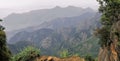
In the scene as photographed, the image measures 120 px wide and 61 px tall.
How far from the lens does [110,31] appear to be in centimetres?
8494

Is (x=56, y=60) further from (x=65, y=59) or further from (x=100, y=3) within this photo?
(x=100, y=3)

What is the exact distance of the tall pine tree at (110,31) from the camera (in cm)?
7762

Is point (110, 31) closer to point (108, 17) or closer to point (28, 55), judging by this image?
point (108, 17)

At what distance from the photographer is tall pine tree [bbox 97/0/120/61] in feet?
255

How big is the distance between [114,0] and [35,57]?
99.2 feet

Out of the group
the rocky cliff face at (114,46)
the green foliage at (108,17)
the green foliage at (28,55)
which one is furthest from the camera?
the green foliage at (28,55)

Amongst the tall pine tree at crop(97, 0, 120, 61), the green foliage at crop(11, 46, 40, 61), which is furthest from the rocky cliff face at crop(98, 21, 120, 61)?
the green foliage at crop(11, 46, 40, 61)

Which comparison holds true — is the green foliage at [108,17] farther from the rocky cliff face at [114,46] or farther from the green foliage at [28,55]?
the green foliage at [28,55]

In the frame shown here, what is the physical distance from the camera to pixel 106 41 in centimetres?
8838

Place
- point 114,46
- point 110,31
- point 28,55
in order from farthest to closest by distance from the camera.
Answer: point 28,55 → point 110,31 → point 114,46

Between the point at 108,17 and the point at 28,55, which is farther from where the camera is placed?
the point at 28,55

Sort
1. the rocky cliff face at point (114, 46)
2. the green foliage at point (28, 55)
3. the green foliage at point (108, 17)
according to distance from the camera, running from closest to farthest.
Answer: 1. the rocky cliff face at point (114, 46)
2. the green foliage at point (108, 17)
3. the green foliage at point (28, 55)

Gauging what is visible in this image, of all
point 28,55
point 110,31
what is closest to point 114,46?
point 110,31

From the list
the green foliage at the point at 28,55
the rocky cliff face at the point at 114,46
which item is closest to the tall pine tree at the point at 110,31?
the rocky cliff face at the point at 114,46
